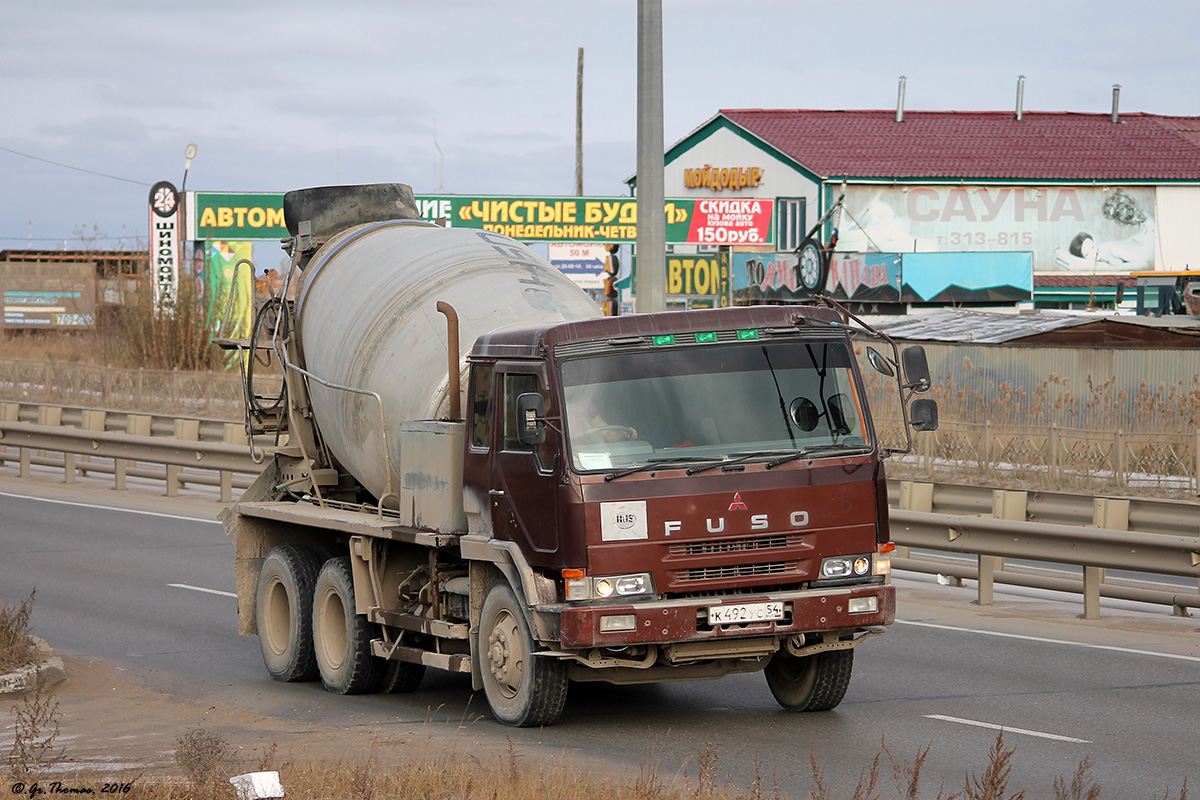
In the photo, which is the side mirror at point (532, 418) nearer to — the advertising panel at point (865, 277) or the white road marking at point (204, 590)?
the white road marking at point (204, 590)

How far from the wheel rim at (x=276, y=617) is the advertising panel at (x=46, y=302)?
4838 cm

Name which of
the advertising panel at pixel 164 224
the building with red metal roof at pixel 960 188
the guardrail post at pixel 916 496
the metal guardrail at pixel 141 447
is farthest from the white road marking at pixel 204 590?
the building with red metal roof at pixel 960 188

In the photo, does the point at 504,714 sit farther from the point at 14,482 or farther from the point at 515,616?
the point at 14,482

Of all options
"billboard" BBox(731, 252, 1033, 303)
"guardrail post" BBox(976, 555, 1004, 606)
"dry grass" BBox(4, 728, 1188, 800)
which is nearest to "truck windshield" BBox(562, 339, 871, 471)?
"dry grass" BBox(4, 728, 1188, 800)

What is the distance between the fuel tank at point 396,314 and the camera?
10391mm

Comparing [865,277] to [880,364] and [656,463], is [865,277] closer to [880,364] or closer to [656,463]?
[880,364]

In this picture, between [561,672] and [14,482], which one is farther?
[14,482]

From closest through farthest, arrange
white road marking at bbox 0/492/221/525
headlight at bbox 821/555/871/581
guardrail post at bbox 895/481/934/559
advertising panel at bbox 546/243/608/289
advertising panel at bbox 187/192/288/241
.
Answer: headlight at bbox 821/555/871/581 < guardrail post at bbox 895/481/934/559 < white road marking at bbox 0/492/221/525 < advertising panel at bbox 187/192/288/241 < advertising panel at bbox 546/243/608/289

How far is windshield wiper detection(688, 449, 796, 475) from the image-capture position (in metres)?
8.38

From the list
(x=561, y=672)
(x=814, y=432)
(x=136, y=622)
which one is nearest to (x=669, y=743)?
(x=561, y=672)

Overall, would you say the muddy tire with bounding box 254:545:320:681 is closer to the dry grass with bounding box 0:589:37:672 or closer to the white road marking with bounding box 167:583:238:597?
the dry grass with bounding box 0:589:37:672

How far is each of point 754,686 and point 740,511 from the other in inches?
102

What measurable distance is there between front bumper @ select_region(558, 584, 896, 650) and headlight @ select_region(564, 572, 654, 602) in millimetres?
74

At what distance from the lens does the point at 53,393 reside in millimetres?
37219
